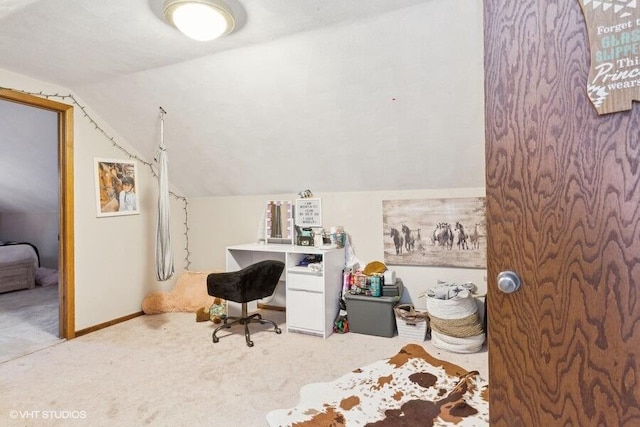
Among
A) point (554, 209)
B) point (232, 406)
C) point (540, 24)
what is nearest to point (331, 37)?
point (540, 24)

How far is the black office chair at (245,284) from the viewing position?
2.98 meters

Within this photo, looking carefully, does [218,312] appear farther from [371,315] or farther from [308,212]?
[371,315]

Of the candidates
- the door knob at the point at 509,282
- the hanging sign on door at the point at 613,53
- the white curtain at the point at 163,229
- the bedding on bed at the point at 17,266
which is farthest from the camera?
the bedding on bed at the point at 17,266

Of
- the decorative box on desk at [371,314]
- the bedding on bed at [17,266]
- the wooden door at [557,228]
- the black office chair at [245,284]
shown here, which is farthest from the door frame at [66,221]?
the wooden door at [557,228]

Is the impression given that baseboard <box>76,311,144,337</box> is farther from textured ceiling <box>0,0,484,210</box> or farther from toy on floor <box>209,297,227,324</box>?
textured ceiling <box>0,0,484,210</box>

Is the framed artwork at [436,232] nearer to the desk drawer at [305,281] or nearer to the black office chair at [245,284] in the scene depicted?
the desk drawer at [305,281]

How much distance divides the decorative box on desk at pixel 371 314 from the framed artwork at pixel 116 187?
2465 mm

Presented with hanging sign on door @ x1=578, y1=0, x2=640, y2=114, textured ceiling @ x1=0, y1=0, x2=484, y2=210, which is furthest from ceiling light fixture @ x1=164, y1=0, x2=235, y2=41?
hanging sign on door @ x1=578, y1=0, x2=640, y2=114

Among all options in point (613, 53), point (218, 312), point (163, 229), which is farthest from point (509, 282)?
point (218, 312)

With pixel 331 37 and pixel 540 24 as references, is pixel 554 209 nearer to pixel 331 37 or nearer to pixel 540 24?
pixel 540 24

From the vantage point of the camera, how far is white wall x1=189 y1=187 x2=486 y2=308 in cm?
325

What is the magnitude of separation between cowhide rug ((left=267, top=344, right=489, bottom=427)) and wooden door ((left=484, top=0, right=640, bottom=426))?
1.07m

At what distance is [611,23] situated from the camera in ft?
2.72

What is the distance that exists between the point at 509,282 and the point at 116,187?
3752 mm
